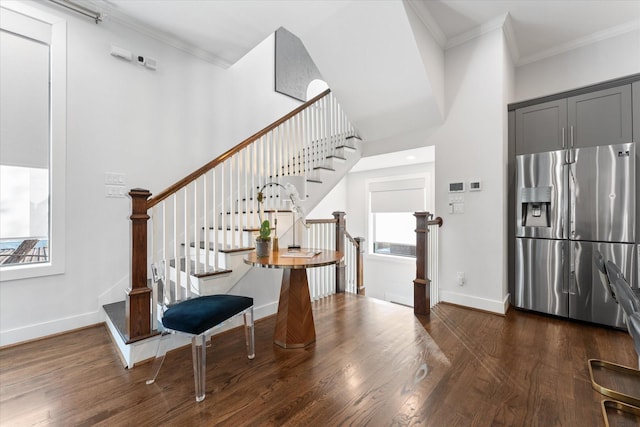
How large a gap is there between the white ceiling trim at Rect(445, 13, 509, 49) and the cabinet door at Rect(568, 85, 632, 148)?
3.59ft

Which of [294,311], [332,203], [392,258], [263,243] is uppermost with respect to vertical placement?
[332,203]

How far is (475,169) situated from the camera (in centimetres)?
317

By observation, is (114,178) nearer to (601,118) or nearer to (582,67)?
(601,118)

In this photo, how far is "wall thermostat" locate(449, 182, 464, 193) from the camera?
326 centimetres

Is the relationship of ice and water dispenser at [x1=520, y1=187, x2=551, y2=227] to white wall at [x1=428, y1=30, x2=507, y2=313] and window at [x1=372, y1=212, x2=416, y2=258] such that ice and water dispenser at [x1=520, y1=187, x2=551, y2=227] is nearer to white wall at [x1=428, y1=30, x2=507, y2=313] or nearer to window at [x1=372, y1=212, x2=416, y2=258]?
white wall at [x1=428, y1=30, x2=507, y2=313]

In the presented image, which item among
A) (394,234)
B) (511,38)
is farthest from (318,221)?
(511,38)

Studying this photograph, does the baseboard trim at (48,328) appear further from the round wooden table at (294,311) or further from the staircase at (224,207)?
the round wooden table at (294,311)

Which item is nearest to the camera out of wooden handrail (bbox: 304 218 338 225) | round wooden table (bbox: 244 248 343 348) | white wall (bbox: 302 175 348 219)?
round wooden table (bbox: 244 248 343 348)

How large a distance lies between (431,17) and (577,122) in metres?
1.88

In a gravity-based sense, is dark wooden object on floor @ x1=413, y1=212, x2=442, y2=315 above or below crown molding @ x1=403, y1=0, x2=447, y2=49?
below

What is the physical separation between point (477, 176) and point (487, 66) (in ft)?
3.98

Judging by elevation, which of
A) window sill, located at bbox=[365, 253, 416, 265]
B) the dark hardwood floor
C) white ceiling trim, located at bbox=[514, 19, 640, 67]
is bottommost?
the dark hardwood floor

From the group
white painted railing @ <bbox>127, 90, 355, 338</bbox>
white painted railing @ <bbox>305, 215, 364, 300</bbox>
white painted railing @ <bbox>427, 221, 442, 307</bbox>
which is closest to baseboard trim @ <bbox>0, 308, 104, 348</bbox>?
white painted railing @ <bbox>127, 90, 355, 338</bbox>

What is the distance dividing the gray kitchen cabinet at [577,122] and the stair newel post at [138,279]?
151 inches
